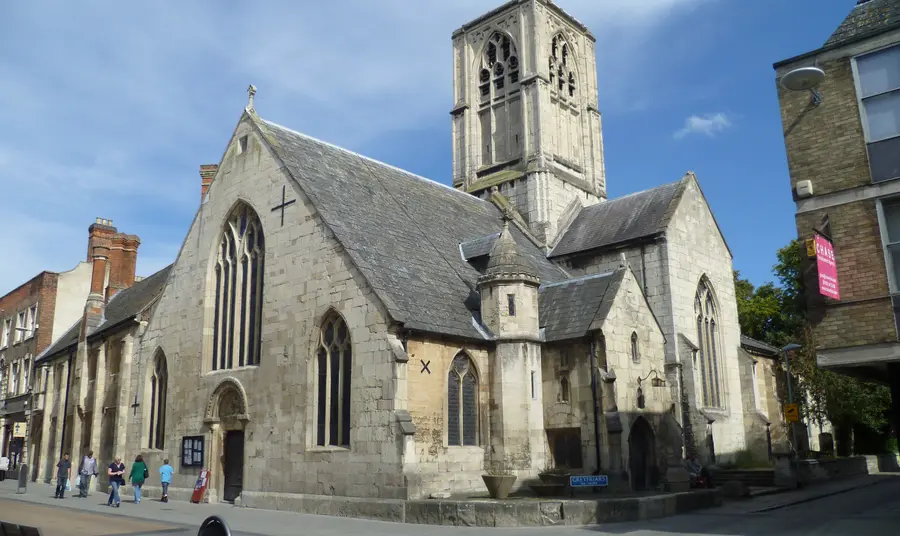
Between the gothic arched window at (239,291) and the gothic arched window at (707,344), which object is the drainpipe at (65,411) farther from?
the gothic arched window at (707,344)

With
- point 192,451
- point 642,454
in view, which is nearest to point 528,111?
point 642,454

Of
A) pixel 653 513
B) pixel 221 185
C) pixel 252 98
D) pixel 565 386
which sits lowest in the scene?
pixel 653 513

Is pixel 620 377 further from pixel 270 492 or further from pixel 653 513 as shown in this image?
pixel 270 492

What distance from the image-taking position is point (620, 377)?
70.4ft

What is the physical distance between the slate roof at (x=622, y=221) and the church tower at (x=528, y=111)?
1.74 meters

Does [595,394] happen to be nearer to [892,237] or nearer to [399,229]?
[399,229]

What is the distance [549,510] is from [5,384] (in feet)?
142

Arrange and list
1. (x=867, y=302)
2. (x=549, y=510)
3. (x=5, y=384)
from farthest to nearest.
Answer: (x=5, y=384) < (x=549, y=510) < (x=867, y=302)

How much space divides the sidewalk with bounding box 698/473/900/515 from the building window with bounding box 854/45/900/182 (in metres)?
8.86

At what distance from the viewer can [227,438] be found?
23.5m

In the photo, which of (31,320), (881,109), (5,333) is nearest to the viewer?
(881,109)

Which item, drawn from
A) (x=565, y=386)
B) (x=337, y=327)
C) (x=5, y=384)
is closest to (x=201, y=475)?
(x=337, y=327)

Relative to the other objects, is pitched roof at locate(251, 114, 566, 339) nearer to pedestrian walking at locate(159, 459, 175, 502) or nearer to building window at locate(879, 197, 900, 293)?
pedestrian walking at locate(159, 459, 175, 502)

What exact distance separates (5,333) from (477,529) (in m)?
44.2
